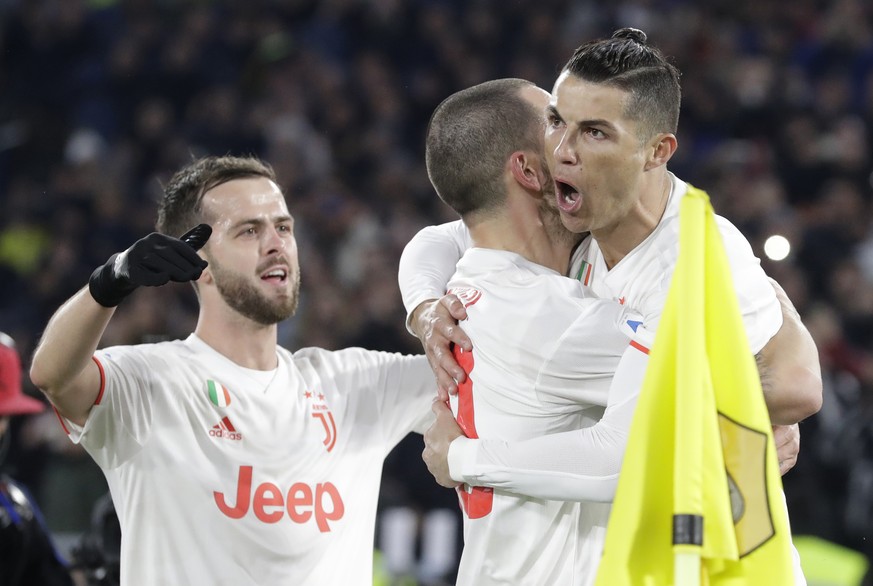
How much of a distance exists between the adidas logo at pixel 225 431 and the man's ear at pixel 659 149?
5.19 ft

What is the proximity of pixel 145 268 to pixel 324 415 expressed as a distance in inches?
37.3

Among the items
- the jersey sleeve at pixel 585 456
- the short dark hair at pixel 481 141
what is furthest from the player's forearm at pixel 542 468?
the short dark hair at pixel 481 141

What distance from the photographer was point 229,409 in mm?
3699

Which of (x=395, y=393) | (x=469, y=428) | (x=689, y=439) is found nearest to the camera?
(x=689, y=439)

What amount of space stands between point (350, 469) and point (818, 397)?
4.96 feet

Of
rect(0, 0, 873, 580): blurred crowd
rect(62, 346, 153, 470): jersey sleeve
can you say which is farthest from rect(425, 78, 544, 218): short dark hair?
rect(0, 0, 873, 580): blurred crowd

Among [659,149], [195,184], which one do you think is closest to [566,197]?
[659,149]

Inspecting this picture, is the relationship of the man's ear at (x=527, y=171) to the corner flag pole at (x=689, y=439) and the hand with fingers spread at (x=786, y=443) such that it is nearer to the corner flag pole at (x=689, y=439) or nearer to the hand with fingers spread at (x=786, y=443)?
the corner flag pole at (x=689, y=439)

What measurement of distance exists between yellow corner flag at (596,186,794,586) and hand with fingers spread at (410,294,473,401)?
0.69 meters

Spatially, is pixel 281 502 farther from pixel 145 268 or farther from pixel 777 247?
pixel 777 247

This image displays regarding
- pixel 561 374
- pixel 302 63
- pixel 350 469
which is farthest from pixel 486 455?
pixel 302 63

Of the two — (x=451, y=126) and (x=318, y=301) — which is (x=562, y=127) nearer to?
(x=451, y=126)

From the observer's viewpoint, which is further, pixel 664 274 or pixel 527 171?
pixel 527 171

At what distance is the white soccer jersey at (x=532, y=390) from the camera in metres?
2.67
